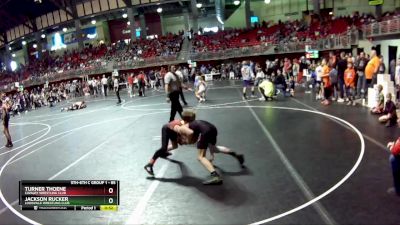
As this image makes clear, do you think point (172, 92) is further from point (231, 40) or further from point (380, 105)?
point (231, 40)

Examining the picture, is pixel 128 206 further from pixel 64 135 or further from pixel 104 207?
pixel 64 135

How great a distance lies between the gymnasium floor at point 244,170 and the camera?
601 cm

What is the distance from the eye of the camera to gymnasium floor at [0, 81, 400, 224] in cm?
601

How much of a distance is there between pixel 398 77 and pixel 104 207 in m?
12.5

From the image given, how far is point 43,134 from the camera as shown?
51.2 ft

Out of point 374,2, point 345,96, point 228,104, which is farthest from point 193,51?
point 345,96

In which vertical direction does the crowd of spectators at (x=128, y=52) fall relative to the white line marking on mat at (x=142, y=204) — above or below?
above

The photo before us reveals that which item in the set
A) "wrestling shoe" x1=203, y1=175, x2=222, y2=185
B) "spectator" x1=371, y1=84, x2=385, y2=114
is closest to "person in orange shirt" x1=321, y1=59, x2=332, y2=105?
"spectator" x1=371, y1=84, x2=385, y2=114

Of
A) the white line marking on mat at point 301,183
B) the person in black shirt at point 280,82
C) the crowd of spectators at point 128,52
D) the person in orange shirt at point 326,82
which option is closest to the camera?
the white line marking on mat at point 301,183

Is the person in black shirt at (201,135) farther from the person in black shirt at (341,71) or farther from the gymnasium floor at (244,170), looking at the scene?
the person in black shirt at (341,71)

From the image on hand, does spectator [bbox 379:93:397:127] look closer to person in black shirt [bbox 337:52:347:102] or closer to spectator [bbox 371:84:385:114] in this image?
spectator [bbox 371:84:385:114]
